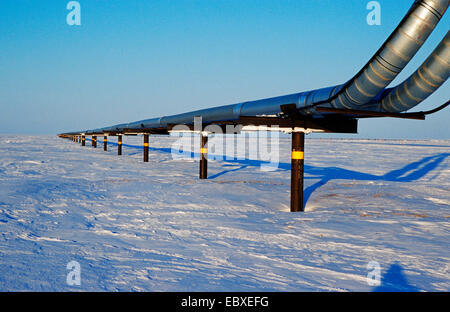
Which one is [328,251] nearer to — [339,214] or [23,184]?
[339,214]

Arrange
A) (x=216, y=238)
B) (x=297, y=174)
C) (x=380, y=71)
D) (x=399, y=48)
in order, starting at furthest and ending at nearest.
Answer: (x=297, y=174) → (x=216, y=238) → (x=380, y=71) → (x=399, y=48)

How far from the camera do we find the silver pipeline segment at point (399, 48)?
552 centimetres

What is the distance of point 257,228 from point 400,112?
4185mm

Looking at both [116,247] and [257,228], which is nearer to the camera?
[116,247]

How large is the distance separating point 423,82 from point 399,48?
38.2 inches

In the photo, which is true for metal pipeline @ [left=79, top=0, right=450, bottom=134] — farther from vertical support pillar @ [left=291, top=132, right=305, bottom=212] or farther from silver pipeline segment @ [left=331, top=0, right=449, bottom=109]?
vertical support pillar @ [left=291, top=132, right=305, bottom=212]

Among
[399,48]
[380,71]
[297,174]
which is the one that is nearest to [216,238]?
[297,174]

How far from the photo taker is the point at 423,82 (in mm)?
6336

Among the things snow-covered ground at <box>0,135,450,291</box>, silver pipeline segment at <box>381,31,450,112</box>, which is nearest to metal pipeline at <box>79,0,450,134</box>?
silver pipeline segment at <box>381,31,450,112</box>

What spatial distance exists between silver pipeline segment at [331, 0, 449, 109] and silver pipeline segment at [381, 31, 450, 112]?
17.1 inches

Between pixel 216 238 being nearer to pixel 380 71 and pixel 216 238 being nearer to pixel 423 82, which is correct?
pixel 380 71

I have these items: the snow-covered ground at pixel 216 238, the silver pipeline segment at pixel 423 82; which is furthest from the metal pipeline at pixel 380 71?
the snow-covered ground at pixel 216 238

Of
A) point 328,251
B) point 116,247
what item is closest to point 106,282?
point 116,247

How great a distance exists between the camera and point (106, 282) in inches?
185
